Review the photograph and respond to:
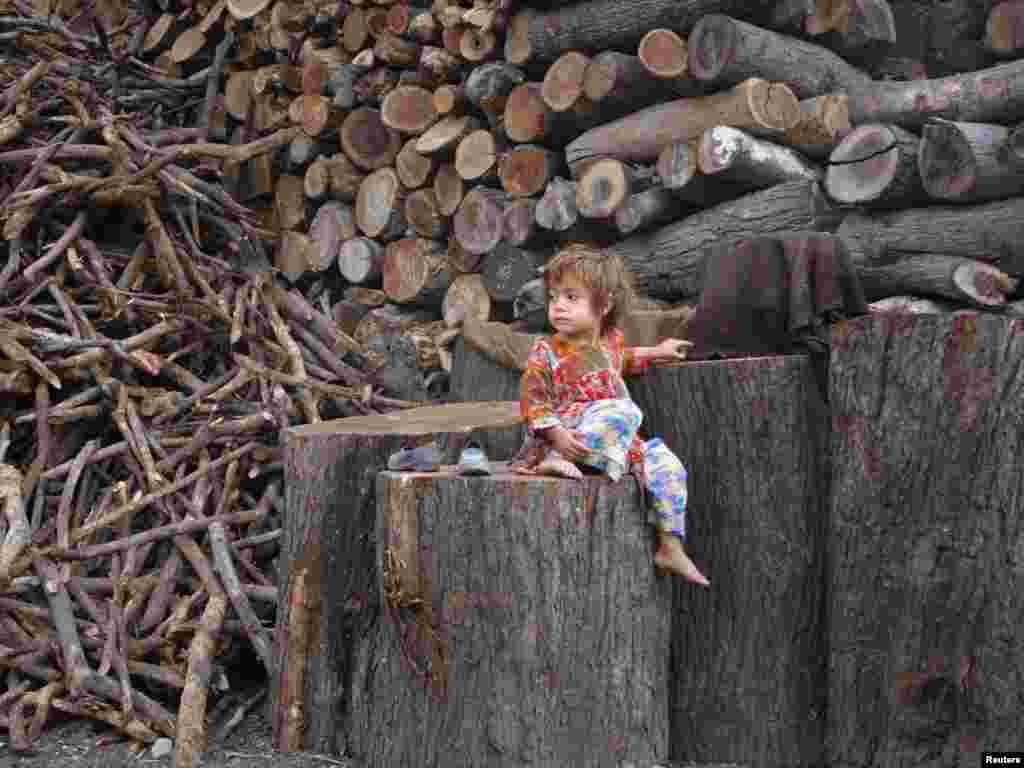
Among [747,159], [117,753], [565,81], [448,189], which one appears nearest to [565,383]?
[117,753]

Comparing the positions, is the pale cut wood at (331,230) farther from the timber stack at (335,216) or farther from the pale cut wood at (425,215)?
the pale cut wood at (425,215)

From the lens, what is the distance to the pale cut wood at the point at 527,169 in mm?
5480

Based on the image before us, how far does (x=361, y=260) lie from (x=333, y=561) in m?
2.95

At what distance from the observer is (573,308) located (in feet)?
10.6

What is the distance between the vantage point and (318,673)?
11.6 feet

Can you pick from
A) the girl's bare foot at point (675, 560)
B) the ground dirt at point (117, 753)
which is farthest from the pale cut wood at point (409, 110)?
the girl's bare foot at point (675, 560)

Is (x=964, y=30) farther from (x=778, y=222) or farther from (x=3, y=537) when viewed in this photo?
(x=3, y=537)

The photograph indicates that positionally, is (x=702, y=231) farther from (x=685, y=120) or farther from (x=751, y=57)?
(x=751, y=57)

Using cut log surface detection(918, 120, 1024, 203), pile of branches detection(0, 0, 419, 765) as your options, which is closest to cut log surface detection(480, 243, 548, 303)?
pile of branches detection(0, 0, 419, 765)

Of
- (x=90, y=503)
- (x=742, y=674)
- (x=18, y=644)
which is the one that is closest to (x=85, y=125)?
(x=90, y=503)

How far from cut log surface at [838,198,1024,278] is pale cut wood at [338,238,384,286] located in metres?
2.45

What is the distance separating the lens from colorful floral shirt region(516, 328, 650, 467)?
10.5 ft

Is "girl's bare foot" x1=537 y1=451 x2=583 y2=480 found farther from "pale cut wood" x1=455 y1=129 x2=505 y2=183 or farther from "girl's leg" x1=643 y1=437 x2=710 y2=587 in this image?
"pale cut wood" x1=455 y1=129 x2=505 y2=183

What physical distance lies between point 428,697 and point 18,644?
5.01 feet
